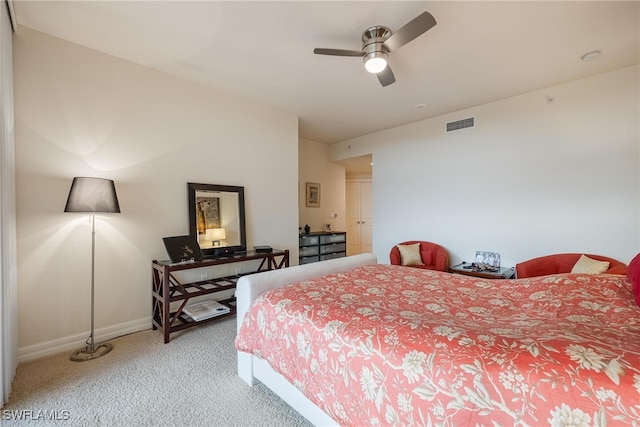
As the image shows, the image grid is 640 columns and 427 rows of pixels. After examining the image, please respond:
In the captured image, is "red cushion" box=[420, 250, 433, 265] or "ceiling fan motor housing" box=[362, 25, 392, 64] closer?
"ceiling fan motor housing" box=[362, 25, 392, 64]

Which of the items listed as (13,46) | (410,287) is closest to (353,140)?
(410,287)

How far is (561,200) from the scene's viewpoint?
334 centimetres

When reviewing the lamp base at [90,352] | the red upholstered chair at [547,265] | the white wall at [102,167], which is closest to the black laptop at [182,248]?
the white wall at [102,167]

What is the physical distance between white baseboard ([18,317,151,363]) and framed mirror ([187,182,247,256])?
0.99m

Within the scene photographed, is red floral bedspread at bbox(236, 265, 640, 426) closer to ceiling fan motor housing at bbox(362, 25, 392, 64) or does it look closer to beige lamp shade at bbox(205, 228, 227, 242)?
beige lamp shade at bbox(205, 228, 227, 242)

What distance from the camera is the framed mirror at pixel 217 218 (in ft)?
10.7

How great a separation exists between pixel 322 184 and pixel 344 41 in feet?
12.1

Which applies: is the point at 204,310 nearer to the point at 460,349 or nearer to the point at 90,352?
the point at 90,352

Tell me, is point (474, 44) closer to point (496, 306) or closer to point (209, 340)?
point (496, 306)

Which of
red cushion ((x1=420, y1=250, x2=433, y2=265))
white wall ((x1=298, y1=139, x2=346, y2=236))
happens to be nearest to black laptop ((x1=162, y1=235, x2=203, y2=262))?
white wall ((x1=298, y1=139, x2=346, y2=236))

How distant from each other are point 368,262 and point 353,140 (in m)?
3.64

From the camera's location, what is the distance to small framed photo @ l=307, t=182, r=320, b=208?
5.72 meters
